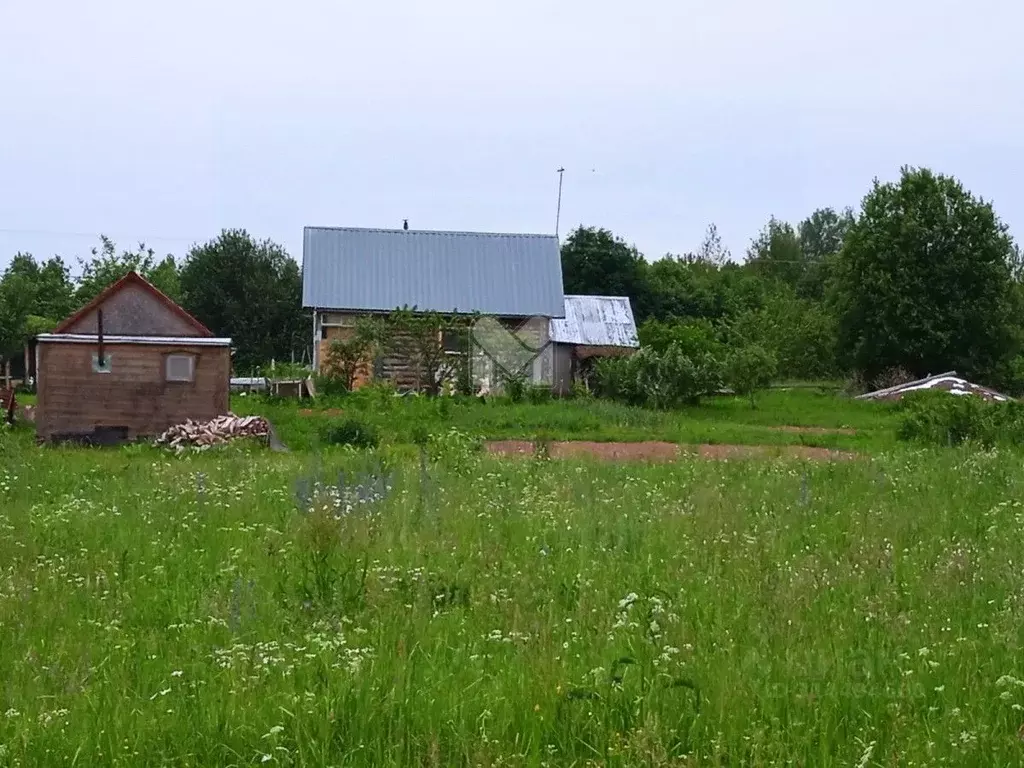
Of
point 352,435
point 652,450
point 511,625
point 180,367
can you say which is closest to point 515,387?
point 352,435

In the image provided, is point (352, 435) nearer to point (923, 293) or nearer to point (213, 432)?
point (213, 432)

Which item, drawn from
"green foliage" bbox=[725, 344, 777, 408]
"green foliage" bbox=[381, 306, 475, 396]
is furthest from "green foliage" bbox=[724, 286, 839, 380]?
"green foliage" bbox=[381, 306, 475, 396]

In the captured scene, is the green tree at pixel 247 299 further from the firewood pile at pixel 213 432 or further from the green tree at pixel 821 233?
the green tree at pixel 821 233

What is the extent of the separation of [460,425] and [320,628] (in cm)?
1552

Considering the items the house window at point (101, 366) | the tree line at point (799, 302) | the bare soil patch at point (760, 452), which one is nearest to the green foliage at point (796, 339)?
the tree line at point (799, 302)

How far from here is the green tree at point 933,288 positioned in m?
38.8

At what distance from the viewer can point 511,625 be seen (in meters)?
5.18

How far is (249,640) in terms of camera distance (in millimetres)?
5035

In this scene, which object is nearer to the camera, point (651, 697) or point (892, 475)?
point (651, 697)

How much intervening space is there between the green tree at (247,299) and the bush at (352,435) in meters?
34.3

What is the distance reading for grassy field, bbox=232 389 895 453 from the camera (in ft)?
63.2

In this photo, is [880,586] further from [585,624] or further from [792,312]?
[792,312]

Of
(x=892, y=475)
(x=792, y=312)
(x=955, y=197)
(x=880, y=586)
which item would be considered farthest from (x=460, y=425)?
(x=792, y=312)

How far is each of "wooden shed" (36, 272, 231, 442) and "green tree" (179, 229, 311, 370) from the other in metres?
→ 32.7
